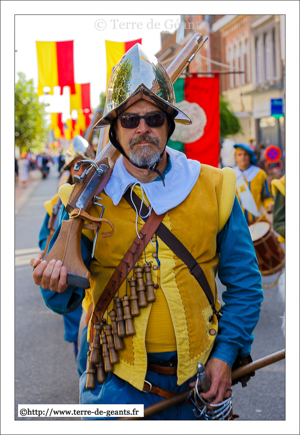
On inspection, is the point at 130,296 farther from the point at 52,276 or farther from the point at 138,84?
the point at 138,84

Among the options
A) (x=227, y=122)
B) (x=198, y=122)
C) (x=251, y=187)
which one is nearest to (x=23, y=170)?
(x=227, y=122)

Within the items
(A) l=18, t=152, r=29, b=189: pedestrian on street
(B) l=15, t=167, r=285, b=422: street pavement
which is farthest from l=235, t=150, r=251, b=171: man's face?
(A) l=18, t=152, r=29, b=189: pedestrian on street

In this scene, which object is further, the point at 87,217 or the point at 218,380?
the point at 218,380

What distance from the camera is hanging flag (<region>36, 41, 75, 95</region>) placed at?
9176mm

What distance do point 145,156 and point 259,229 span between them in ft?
15.9

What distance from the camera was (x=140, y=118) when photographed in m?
2.51

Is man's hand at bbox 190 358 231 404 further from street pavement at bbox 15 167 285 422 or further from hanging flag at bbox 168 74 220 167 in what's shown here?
hanging flag at bbox 168 74 220 167

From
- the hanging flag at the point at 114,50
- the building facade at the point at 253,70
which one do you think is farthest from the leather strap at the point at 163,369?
the building facade at the point at 253,70

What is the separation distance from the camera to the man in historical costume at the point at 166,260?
8.04 feet

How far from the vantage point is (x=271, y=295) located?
24.8 ft

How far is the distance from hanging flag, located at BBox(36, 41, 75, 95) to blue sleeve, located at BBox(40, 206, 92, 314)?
6985 mm

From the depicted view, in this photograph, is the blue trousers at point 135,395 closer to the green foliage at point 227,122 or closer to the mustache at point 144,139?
the mustache at point 144,139

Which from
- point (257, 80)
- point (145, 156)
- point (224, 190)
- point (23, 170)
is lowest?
point (224, 190)

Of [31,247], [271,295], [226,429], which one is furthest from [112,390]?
[31,247]
